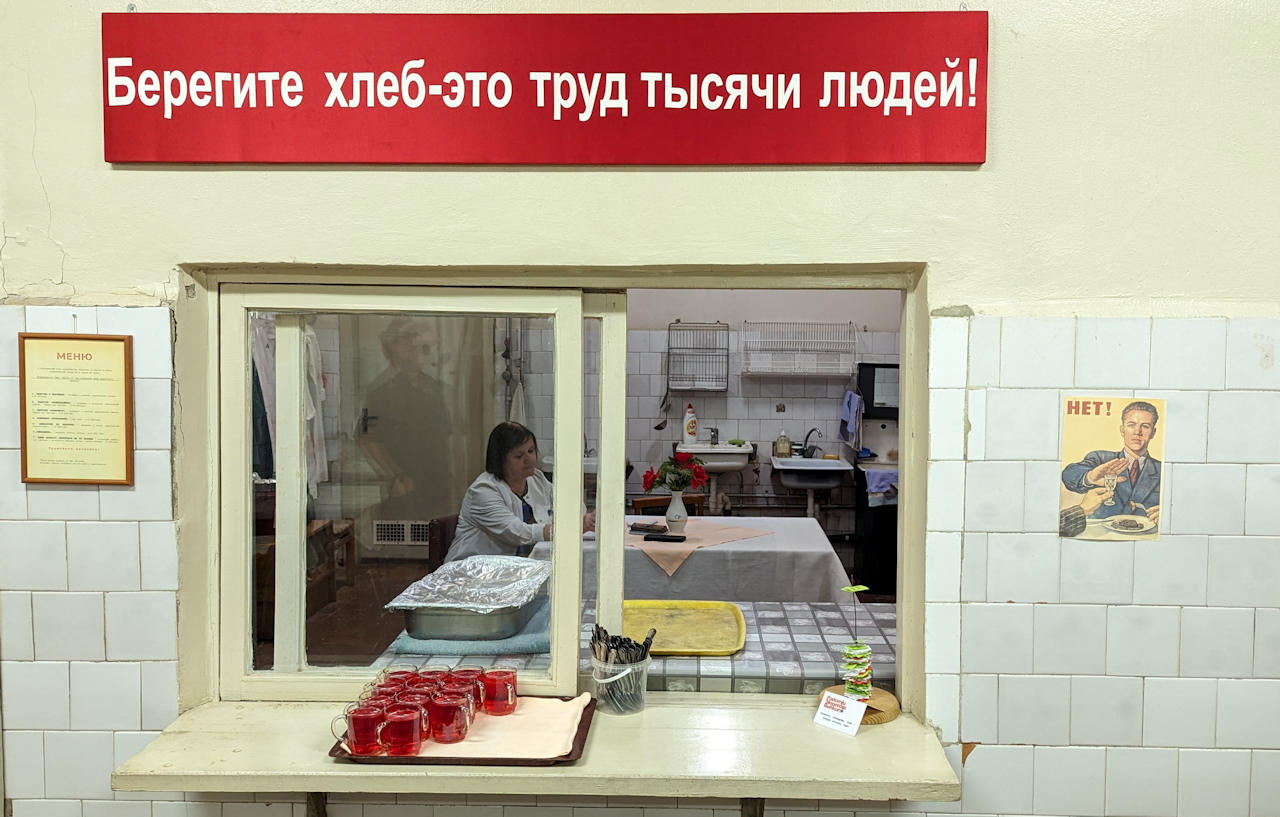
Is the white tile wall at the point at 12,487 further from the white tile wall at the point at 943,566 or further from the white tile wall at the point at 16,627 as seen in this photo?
the white tile wall at the point at 943,566

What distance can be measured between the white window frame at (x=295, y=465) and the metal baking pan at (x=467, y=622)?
0.09 metres

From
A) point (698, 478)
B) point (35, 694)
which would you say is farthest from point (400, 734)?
point (698, 478)

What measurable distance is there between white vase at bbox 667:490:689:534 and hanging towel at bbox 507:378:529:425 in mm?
2263

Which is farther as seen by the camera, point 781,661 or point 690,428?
point 690,428

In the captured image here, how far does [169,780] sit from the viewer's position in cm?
183

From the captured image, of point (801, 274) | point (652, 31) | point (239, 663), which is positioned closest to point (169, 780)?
point (239, 663)

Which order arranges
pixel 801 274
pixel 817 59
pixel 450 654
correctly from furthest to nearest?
1. pixel 450 654
2. pixel 801 274
3. pixel 817 59

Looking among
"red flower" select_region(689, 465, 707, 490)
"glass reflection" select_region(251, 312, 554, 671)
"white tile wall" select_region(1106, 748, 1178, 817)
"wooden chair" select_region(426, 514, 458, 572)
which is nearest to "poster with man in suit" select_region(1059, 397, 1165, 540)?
"white tile wall" select_region(1106, 748, 1178, 817)

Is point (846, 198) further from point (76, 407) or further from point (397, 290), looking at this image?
point (76, 407)

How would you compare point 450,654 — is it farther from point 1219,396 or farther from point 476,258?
point 1219,396

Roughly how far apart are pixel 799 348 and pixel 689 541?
3280mm

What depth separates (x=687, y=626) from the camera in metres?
2.62

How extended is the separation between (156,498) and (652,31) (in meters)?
1.58

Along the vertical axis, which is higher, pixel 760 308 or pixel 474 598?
pixel 760 308
